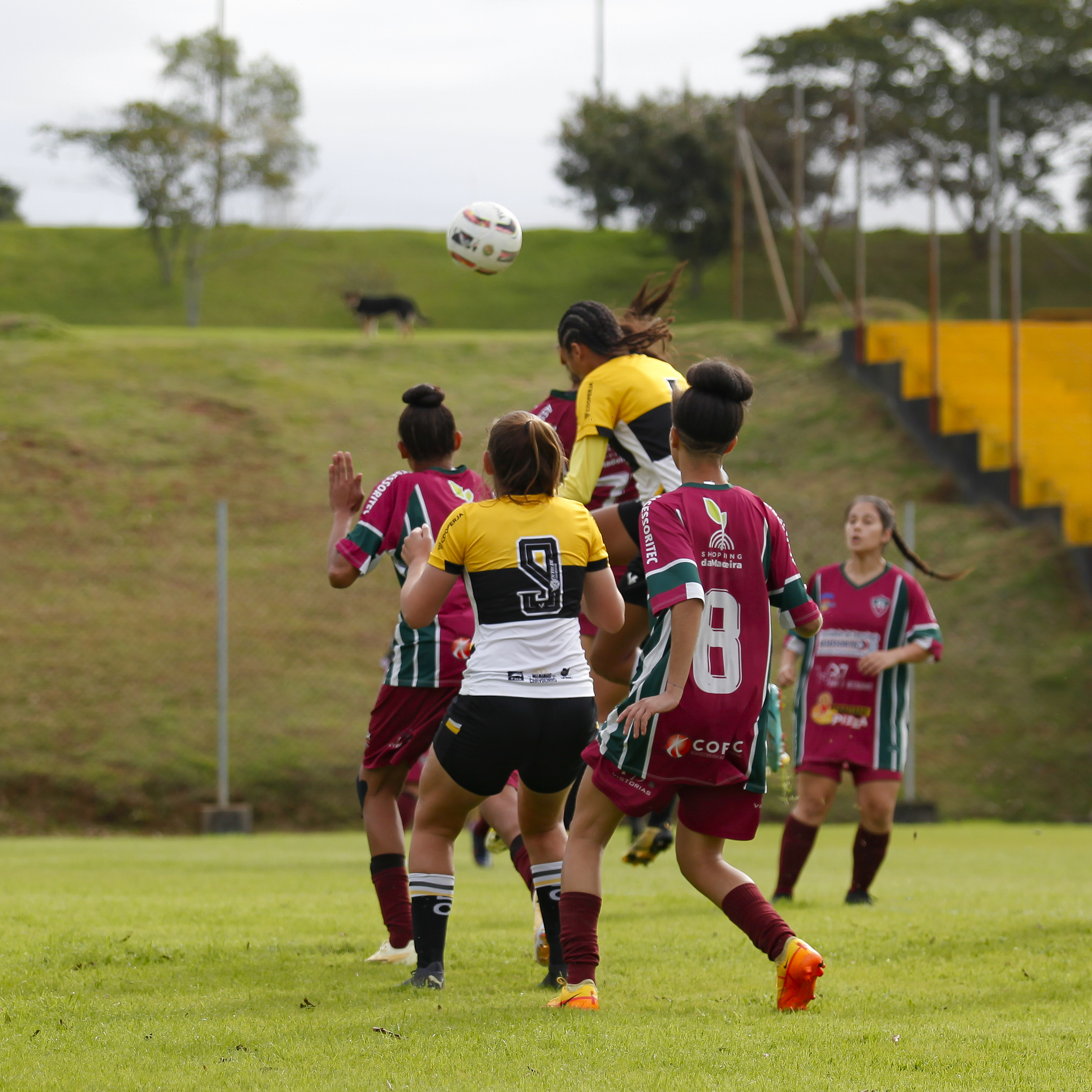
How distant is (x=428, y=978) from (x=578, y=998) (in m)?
0.57

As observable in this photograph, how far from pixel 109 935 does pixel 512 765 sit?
1887mm

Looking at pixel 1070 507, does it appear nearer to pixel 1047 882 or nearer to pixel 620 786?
pixel 1047 882

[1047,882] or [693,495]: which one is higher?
A: [693,495]

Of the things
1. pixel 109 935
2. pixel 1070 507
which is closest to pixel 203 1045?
pixel 109 935

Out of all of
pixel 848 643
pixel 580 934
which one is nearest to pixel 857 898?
pixel 848 643

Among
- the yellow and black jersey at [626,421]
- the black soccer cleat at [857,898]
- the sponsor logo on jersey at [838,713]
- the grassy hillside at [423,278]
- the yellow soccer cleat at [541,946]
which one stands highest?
the grassy hillside at [423,278]

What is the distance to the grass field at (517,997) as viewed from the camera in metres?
3.05

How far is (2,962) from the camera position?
4246 millimetres

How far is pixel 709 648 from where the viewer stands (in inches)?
152

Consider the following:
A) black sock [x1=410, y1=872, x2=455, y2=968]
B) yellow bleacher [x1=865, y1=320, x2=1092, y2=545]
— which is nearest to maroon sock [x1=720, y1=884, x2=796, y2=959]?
black sock [x1=410, y1=872, x2=455, y2=968]

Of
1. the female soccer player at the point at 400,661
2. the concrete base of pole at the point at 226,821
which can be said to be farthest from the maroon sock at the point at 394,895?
the concrete base of pole at the point at 226,821

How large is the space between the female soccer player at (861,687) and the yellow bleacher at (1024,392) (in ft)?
32.2

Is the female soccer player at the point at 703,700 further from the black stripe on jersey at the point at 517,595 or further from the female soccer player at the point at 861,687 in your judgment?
the female soccer player at the point at 861,687

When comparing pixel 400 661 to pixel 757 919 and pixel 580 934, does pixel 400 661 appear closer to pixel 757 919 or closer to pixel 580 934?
→ pixel 580 934
